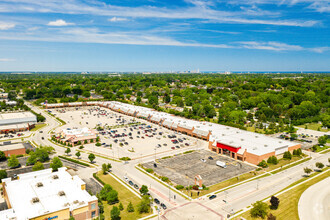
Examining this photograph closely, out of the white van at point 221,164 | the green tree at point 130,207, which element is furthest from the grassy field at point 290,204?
the green tree at point 130,207

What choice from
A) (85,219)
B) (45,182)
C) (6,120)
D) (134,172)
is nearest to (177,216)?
(85,219)

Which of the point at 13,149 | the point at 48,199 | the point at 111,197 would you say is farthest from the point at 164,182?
the point at 13,149

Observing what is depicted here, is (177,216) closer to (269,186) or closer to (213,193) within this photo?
(213,193)

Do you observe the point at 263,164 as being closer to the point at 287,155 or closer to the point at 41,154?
the point at 287,155

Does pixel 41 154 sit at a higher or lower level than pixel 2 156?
higher

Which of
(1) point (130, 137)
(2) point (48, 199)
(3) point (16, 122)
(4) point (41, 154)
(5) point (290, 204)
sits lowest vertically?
(5) point (290, 204)
